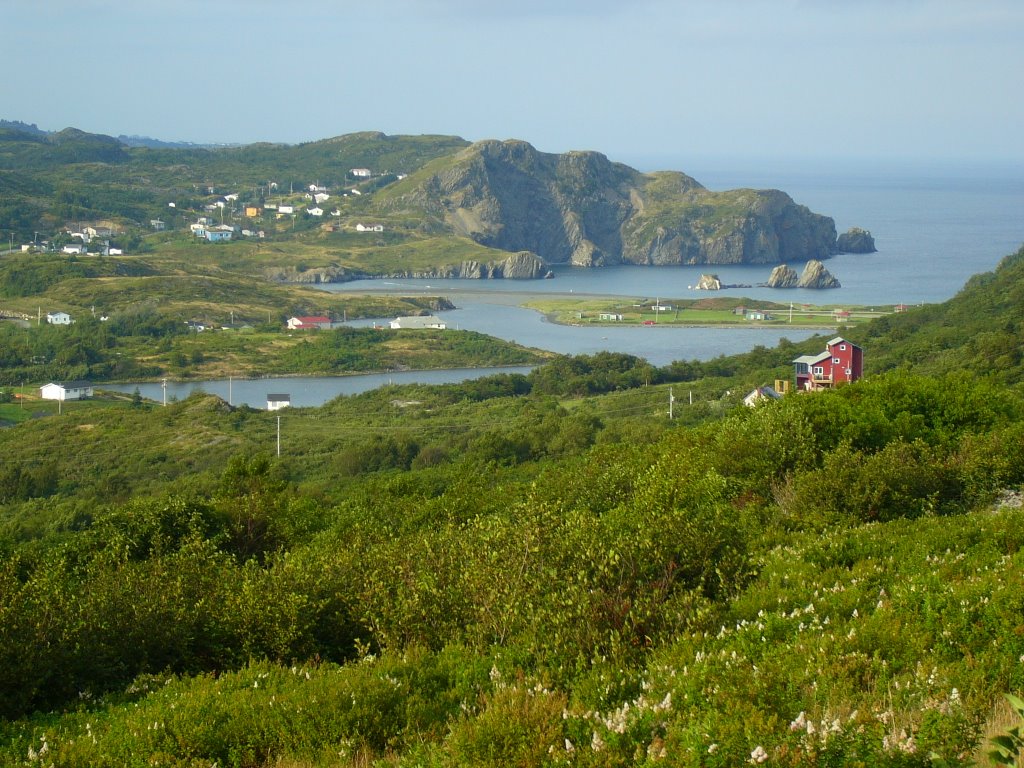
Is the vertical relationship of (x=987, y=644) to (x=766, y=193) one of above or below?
below

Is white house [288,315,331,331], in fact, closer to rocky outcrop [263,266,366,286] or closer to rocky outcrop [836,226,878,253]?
rocky outcrop [263,266,366,286]

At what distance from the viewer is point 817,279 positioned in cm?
9331

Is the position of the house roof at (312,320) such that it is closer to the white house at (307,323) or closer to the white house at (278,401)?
the white house at (307,323)

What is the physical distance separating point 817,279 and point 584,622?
92136mm

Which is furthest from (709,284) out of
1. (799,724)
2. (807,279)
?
(799,724)

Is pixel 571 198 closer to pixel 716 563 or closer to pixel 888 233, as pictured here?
pixel 888 233

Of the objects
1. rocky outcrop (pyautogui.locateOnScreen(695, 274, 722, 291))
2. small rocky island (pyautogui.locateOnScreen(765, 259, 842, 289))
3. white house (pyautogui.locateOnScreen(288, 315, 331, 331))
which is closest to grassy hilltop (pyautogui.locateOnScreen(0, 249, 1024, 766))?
white house (pyautogui.locateOnScreen(288, 315, 331, 331))

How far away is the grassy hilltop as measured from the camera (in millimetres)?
4082

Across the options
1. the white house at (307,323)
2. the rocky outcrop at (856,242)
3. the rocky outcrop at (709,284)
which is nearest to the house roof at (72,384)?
the white house at (307,323)

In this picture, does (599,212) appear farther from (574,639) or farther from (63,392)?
(574,639)

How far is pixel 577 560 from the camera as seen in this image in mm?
5977

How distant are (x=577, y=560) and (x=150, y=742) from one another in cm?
236

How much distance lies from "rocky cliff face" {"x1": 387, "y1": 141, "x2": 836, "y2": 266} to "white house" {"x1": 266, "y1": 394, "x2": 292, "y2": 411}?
264 feet

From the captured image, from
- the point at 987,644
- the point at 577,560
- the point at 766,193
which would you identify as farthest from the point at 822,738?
the point at 766,193
